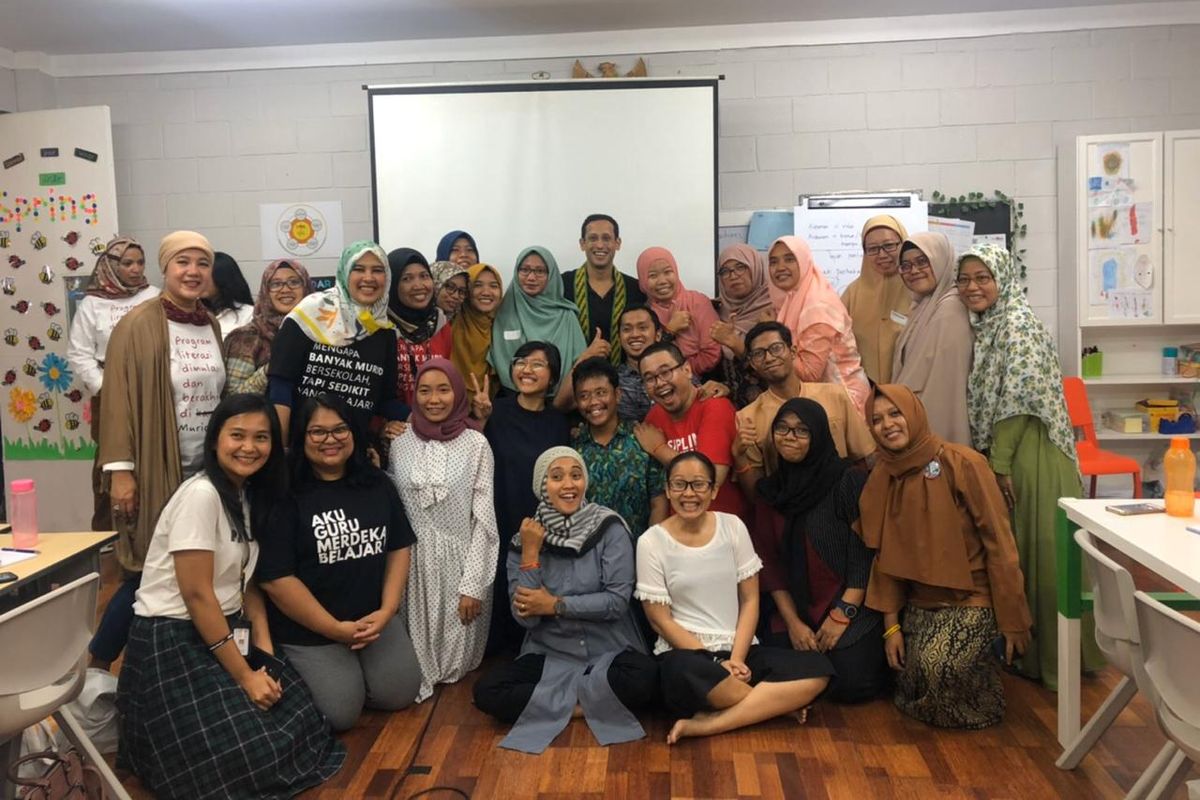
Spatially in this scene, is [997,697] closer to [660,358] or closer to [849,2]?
[660,358]

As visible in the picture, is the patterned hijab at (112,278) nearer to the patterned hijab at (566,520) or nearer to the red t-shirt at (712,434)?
the patterned hijab at (566,520)

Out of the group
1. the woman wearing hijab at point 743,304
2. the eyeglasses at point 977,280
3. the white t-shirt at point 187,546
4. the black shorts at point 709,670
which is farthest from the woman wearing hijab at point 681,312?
the white t-shirt at point 187,546

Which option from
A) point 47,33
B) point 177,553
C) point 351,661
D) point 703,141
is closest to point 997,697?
point 351,661

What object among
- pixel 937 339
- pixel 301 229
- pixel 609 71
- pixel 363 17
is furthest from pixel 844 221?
pixel 301 229

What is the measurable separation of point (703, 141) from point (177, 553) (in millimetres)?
3302

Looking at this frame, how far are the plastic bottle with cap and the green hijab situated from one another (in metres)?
2.09

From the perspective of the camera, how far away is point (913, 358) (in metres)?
3.38

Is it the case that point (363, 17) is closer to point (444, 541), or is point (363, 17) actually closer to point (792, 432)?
point (444, 541)

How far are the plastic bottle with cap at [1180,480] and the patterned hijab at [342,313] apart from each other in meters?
2.47

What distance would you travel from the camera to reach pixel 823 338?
3619mm

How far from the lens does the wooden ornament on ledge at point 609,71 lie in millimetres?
4781

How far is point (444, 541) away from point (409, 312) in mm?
909

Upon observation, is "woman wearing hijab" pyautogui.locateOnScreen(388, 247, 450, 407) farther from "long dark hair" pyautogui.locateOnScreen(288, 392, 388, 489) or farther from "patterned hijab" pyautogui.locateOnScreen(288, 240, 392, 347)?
"long dark hair" pyautogui.locateOnScreen(288, 392, 388, 489)

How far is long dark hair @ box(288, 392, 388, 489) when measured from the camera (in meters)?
2.79
